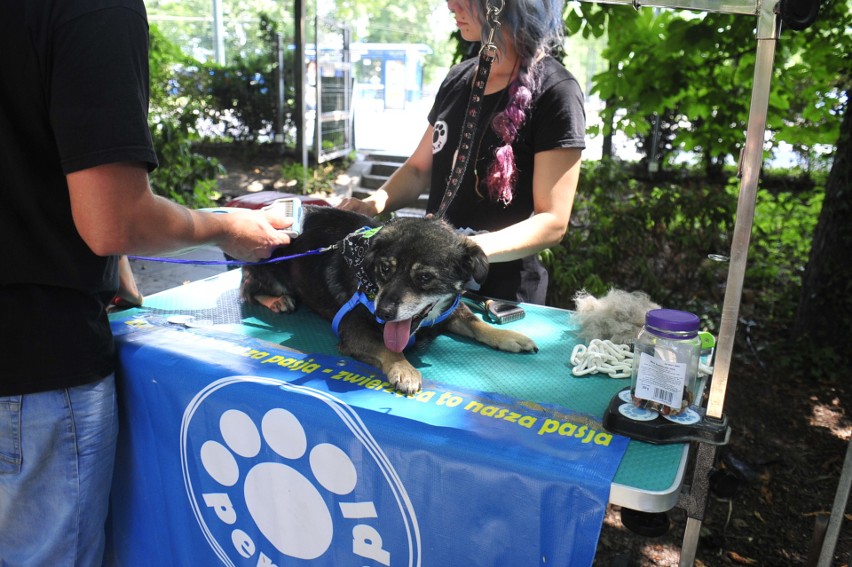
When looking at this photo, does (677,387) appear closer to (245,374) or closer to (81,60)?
(245,374)

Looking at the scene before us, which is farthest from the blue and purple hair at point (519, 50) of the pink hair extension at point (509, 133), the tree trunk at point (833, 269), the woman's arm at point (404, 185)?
the tree trunk at point (833, 269)

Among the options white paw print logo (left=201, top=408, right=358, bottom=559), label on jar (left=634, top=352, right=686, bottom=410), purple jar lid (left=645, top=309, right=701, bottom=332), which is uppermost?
purple jar lid (left=645, top=309, right=701, bottom=332)

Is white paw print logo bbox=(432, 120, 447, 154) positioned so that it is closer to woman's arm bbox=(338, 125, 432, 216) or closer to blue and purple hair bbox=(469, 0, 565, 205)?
woman's arm bbox=(338, 125, 432, 216)

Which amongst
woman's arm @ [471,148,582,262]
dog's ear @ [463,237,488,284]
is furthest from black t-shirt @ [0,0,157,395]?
woman's arm @ [471,148,582,262]

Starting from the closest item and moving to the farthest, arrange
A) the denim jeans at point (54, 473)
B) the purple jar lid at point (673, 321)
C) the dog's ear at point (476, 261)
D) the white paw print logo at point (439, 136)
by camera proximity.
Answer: the purple jar lid at point (673, 321) < the denim jeans at point (54, 473) < the dog's ear at point (476, 261) < the white paw print logo at point (439, 136)

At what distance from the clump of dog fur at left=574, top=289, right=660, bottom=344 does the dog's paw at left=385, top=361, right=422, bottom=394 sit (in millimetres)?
707

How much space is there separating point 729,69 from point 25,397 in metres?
5.66

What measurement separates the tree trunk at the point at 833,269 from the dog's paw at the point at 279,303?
13.7ft

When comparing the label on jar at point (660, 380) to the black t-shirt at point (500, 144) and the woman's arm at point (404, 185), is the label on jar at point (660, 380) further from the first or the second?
the woman's arm at point (404, 185)

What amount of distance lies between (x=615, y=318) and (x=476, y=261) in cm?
55

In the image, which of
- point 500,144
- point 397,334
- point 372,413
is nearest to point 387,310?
point 397,334

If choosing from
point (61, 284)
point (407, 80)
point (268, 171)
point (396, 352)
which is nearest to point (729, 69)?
point (396, 352)

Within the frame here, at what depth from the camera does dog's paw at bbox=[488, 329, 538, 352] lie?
2.24 metres

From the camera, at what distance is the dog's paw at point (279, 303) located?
105 inches
